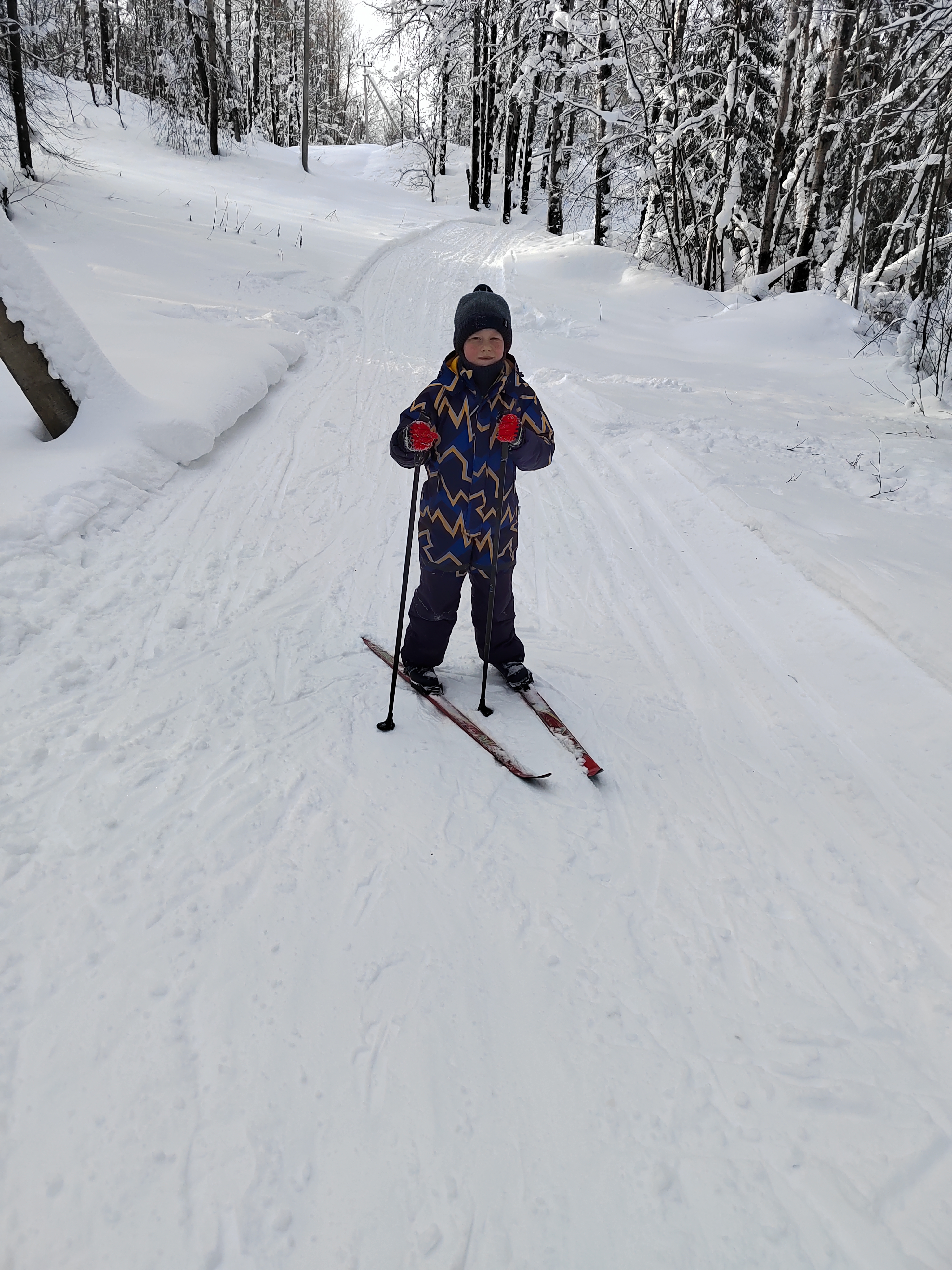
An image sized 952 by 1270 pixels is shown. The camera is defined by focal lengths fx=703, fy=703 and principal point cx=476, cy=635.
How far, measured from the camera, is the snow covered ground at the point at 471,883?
5.45 feet

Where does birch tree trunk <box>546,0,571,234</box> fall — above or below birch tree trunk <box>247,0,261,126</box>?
below

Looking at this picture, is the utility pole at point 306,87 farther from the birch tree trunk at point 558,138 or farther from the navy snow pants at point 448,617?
the navy snow pants at point 448,617

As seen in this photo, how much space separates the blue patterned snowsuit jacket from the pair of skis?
665 mm

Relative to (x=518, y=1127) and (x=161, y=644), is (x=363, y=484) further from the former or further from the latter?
(x=518, y=1127)

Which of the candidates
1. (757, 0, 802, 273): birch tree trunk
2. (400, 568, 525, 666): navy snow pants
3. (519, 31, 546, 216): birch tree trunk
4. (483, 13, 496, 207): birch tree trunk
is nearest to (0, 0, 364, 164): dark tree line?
(483, 13, 496, 207): birch tree trunk

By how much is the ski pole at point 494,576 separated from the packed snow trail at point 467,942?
141mm

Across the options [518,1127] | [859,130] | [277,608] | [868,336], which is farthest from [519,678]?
[859,130]

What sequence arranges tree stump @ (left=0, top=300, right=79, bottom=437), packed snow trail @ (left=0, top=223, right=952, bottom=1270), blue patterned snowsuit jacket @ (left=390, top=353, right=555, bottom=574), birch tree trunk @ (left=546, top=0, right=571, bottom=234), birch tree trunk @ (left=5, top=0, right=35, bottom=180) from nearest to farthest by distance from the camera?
1. packed snow trail @ (left=0, top=223, right=952, bottom=1270)
2. blue patterned snowsuit jacket @ (left=390, top=353, right=555, bottom=574)
3. tree stump @ (left=0, top=300, right=79, bottom=437)
4. birch tree trunk @ (left=5, top=0, right=35, bottom=180)
5. birch tree trunk @ (left=546, top=0, right=571, bottom=234)

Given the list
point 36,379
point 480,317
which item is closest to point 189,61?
point 36,379

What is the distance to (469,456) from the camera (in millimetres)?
3146

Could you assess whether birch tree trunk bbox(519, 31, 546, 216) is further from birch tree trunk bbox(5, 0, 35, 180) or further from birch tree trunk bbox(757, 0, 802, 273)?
birch tree trunk bbox(5, 0, 35, 180)

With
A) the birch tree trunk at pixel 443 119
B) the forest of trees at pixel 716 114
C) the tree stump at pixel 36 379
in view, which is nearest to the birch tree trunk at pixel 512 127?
the forest of trees at pixel 716 114

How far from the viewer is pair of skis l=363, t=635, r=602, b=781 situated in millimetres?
3074

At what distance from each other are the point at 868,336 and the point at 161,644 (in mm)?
10913
